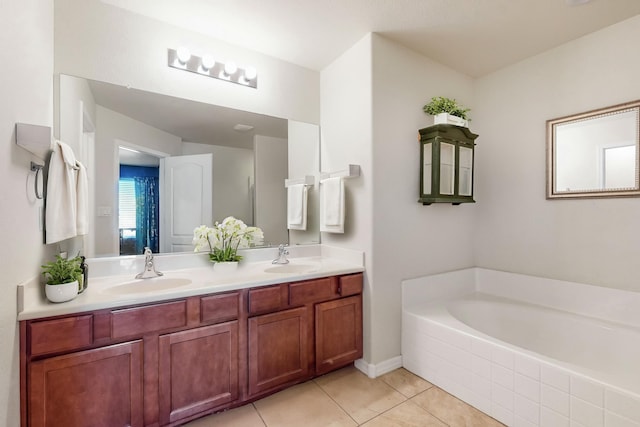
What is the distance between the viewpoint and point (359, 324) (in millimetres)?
2203

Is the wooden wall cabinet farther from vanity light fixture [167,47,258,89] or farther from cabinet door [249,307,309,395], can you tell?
vanity light fixture [167,47,258,89]

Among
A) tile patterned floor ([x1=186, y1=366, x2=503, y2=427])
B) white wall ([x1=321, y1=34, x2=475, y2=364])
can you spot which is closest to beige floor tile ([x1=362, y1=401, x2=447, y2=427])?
tile patterned floor ([x1=186, y1=366, x2=503, y2=427])

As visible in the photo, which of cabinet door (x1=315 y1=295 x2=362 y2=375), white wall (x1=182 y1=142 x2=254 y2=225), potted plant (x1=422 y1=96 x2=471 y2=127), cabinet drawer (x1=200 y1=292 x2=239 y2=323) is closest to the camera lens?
cabinet drawer (x1=200 y1=292 x2=239 y2=323)

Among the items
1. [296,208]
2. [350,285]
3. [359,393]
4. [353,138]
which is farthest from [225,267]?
[353,138]

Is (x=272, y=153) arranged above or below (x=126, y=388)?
above

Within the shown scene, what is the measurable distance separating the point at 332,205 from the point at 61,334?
5.79ft

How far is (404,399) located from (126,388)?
1.60 m

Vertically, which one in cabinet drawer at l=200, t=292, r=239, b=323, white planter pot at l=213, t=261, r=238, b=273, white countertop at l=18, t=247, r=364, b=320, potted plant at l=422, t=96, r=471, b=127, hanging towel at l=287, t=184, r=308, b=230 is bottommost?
cabinet drawer at l=200, t=292, r=239, b=323

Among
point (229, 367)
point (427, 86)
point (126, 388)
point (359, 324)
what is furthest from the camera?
point (427, 86)

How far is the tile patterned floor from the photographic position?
166 centimetres

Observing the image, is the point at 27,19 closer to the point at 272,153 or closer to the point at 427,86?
the point at 272,153

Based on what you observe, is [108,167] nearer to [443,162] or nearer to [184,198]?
[184,198]

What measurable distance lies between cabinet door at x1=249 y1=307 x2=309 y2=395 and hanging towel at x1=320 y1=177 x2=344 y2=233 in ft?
2.39

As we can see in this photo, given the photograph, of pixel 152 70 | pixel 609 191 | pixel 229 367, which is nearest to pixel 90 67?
pixel 152 70
